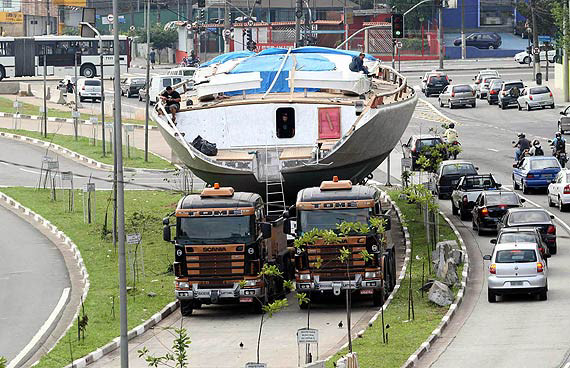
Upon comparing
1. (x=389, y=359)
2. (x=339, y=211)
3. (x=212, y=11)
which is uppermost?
(x=212, y=11)

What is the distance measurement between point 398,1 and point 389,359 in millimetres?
113170

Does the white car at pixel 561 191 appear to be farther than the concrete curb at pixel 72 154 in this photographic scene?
No

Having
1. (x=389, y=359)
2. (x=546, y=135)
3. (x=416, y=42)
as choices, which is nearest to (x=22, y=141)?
(x=546, y=135)

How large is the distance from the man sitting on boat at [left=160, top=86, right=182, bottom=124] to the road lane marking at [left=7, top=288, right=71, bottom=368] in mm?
6681

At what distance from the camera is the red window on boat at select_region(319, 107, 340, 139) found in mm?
38125

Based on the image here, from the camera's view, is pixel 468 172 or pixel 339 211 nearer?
pixel 339 211

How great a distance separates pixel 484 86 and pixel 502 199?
154ft

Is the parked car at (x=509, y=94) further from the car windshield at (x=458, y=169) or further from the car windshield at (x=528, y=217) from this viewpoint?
the car windshield at (x=528, y=217)

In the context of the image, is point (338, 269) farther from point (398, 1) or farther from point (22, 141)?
point (398, 1)

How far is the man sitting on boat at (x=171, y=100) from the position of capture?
130 feet

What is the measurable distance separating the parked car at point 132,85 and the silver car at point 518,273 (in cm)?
6309

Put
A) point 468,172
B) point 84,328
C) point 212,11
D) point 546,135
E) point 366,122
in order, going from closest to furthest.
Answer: point 84,328 < point 366,122 < point 468,172 < point 546,135 < point 212,11

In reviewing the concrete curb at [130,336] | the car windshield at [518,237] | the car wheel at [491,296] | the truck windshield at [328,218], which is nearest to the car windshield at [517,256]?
the car wheel at [491,296]

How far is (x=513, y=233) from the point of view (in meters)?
33.8
